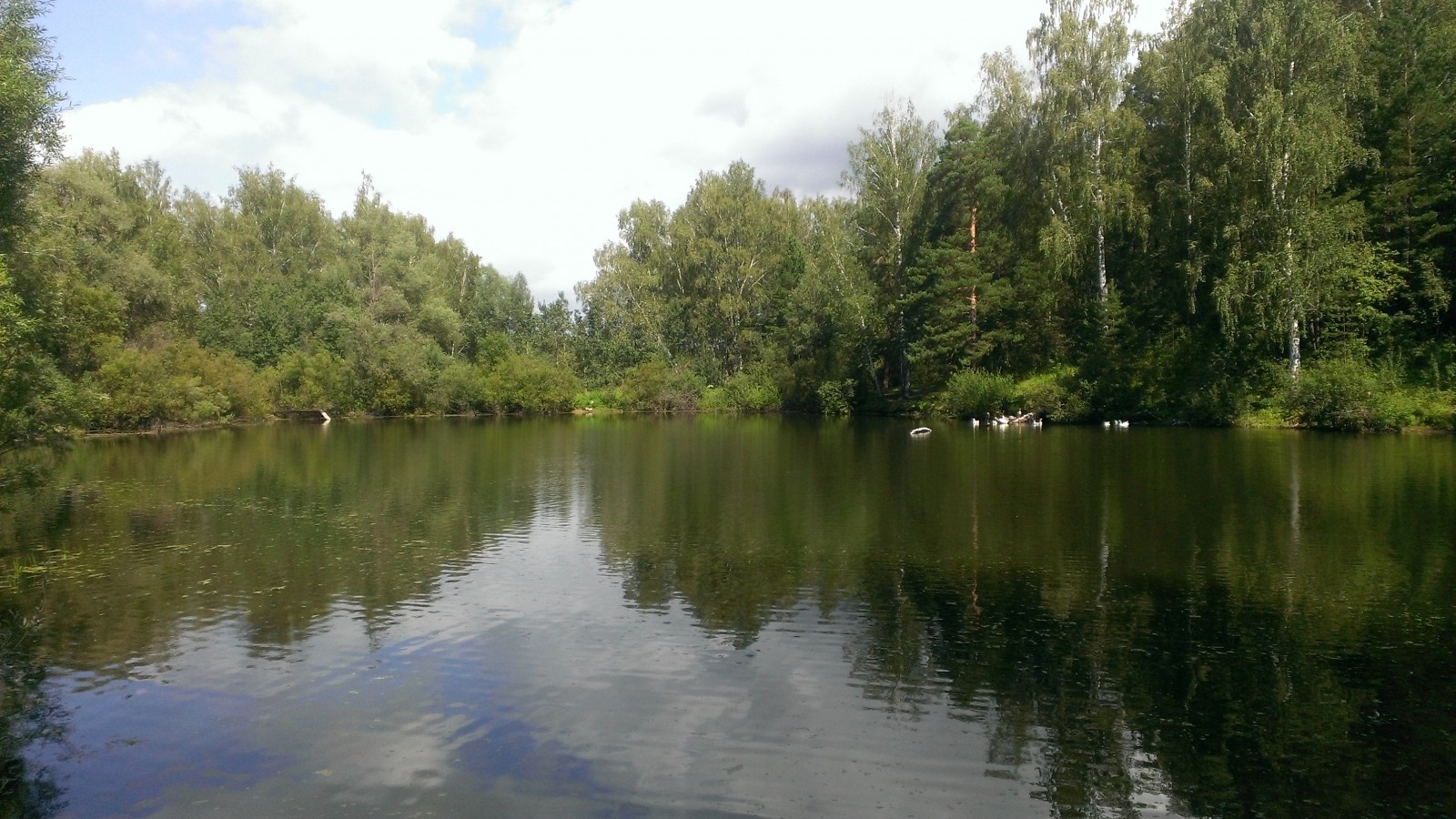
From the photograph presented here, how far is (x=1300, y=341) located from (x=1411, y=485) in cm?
2373

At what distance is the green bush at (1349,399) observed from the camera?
1337 inches

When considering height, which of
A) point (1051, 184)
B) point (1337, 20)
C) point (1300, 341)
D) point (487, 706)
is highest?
point (1337, 20)

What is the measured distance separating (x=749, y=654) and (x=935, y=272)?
46.3 metres

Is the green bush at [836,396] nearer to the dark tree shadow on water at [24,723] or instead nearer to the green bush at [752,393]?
the green bush at [752,393]

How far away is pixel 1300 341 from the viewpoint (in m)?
40.7

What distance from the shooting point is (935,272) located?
53375 mm

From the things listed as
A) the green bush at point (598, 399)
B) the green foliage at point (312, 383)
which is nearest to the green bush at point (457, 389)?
the green foliage at point (312, 383)

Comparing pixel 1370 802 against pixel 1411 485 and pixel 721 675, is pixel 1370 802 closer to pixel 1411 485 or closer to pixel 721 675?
pixel 721 675

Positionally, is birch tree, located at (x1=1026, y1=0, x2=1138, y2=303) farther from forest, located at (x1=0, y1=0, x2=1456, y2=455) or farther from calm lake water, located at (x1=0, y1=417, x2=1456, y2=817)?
calm lake water, located at (x1=0, y1=417, x2=1456, y2=817)

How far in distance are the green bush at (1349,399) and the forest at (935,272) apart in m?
0.15

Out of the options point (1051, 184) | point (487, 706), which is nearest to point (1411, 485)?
point (487, 706)

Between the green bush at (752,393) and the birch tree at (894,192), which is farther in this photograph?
the green bush at (752,393)

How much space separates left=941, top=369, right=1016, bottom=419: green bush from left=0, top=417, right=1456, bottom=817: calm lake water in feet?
92.8

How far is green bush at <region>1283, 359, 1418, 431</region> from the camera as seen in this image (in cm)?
3397
